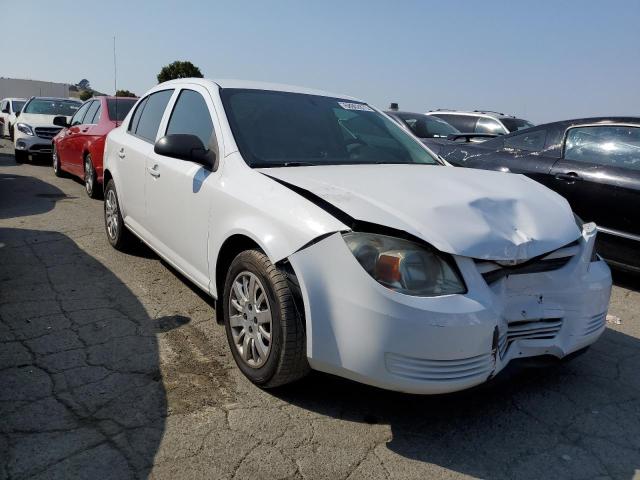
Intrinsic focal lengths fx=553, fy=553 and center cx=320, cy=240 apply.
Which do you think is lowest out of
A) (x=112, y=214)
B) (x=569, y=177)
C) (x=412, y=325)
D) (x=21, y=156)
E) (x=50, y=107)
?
(x=21, y=156)

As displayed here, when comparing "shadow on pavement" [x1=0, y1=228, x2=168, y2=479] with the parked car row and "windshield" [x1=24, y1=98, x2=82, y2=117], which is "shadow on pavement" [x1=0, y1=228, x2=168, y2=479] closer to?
the parked car row

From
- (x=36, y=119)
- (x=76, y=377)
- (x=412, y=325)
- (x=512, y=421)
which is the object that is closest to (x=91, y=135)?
(x=36, y=119)

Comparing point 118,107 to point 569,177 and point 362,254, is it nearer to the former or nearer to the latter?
point 569,177

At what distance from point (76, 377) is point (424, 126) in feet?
22.7

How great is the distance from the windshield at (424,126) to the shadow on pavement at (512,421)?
5.71 meters

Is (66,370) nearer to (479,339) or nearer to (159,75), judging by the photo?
(479,339)

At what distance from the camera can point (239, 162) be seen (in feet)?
10.3

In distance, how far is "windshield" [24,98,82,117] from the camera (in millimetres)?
12977

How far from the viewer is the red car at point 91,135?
7.72 metres

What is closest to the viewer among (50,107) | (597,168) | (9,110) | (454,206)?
(454,206)

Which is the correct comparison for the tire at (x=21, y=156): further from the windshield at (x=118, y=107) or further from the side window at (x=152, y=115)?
the side window at (x=152, y=115)

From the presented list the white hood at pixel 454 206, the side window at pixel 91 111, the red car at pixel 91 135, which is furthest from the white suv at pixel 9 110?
the white hood at pixel 454 206

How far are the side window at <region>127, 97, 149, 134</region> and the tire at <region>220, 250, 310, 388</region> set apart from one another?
2.49 meters

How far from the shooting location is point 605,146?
5.06m
